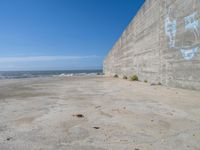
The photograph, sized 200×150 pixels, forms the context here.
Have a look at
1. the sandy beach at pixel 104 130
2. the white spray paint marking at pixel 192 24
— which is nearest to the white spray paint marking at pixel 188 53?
the white spray paint marking at pixel 192 24

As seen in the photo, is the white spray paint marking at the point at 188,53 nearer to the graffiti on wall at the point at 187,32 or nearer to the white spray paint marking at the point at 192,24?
the graffiti on wall at the point at 187,32

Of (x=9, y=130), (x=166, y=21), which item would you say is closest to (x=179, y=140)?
(x=9, y=130)

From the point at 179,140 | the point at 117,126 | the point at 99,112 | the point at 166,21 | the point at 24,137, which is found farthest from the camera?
the point at 166,21

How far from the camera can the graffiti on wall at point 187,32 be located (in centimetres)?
554

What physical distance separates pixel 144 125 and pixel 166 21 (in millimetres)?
6054

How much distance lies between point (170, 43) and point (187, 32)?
1257 mm

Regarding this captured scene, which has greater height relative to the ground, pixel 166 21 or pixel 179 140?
pixel 166 21

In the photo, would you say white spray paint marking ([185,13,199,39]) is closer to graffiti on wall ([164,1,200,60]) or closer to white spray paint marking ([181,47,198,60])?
graffiti on wall ([164,1,200,60])

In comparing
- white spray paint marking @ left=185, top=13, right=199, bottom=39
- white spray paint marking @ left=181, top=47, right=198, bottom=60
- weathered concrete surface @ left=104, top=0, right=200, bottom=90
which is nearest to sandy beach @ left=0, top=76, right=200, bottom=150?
white spray paint marking @ left=181, top=47, right=198, bottom=60

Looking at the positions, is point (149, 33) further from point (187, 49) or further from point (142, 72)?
point (187, 49)

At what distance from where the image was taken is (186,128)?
2.61 meters

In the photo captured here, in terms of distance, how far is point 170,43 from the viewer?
720 centimetres

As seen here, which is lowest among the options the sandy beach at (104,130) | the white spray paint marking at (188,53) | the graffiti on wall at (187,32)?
the sandy beach at (104,130)

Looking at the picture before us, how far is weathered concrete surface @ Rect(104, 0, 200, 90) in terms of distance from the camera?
5.67 meters
